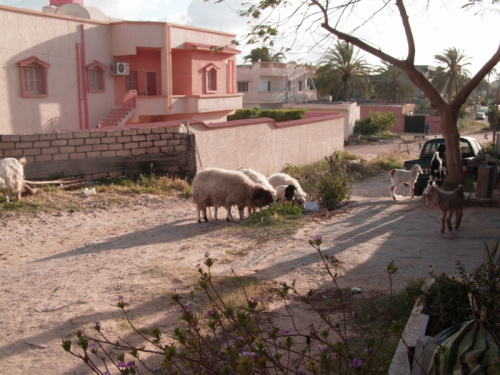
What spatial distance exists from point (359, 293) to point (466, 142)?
1172 cm

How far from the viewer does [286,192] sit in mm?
11617

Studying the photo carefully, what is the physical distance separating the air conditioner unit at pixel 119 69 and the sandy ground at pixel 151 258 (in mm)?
15481

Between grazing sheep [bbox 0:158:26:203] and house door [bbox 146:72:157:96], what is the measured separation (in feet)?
58.2

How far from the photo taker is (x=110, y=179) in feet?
46.6

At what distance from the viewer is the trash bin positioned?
34.9 ft

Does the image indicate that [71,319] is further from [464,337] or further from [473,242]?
[473,242]

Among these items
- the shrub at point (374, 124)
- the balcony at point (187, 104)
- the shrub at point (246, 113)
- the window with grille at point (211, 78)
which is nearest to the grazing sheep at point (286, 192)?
the balcony at point (187, 104)

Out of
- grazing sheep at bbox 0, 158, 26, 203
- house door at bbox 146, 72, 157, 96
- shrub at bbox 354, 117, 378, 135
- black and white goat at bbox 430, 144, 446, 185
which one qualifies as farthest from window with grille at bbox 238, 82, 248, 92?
grazing sheep at bbox 0, 158, 26, 203

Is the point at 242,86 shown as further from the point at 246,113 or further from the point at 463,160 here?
the point at 463,160

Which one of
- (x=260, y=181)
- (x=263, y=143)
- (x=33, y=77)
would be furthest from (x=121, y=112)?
(x=260, y=181)

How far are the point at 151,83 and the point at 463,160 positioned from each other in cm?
1872

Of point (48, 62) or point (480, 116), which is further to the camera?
point (480, 116)

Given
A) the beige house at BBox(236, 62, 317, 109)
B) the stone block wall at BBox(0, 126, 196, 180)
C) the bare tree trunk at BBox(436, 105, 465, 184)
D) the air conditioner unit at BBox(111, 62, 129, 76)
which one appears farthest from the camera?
the beige house at BBox(236, 62, 317, 109)

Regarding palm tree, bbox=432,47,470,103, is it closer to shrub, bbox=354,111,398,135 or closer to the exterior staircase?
shrub, bbox=354,111,398,135
